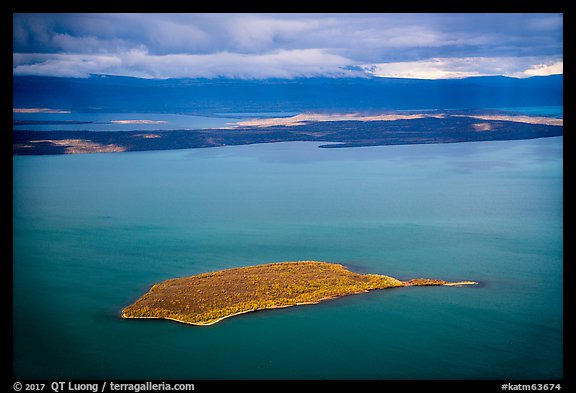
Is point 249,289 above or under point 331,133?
under

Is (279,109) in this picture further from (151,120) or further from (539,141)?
(539,141)

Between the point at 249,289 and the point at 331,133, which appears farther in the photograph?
the point at 331,133
